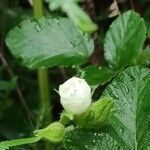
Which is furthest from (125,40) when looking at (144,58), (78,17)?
(78,17)

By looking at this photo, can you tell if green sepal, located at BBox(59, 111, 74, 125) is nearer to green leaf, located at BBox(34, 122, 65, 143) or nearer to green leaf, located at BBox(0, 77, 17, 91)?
green leaf, located at BBox(34, 122, 65, 143)

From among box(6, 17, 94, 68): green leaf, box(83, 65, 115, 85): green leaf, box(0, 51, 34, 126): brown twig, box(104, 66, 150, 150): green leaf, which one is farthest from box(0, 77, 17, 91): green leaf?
box(104, 66, 150, 150): green leaf

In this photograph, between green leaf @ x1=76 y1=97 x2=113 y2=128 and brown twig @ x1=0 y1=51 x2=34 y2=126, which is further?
brown twig @ x1=0 y1=51 x2=34 y2=126

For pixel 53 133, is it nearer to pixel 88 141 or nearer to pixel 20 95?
pixel 88 141

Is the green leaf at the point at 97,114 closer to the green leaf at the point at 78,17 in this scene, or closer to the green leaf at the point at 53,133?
the green leaf at the point at 53,133

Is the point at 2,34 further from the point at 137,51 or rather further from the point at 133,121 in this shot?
the point at 133,121

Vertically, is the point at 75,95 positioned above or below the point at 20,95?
above

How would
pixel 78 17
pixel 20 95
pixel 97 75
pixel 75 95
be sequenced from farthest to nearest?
pixel 20 95 → pixel 97 75 → pixel 75 95 → pixel 78 17

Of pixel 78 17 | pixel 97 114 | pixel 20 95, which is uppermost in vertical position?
pixel 78 17
